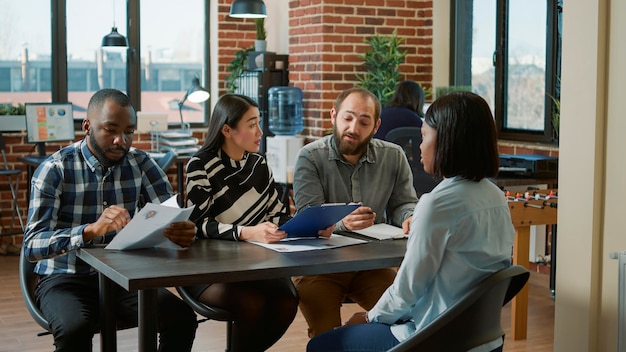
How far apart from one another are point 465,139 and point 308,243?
87 cm

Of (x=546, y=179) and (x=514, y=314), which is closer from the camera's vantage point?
(x=514, y=314)

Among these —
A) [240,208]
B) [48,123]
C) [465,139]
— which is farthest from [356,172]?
[48,123]

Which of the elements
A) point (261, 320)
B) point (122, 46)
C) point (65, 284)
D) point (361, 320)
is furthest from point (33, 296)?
point (122, 46)

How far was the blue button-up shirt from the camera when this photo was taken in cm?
301

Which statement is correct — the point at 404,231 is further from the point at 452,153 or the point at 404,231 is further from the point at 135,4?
the point at 135,4

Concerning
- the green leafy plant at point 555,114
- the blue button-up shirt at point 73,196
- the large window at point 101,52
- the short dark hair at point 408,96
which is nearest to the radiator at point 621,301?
the blue button-up shirt at point 73,196

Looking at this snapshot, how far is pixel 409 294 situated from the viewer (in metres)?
2.43

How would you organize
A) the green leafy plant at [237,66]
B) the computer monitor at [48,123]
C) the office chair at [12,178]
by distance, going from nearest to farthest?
the office chair at [12,178] → the computer monitor at [48,123] → the green leafy plant at [237,66]

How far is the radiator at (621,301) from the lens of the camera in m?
3.32

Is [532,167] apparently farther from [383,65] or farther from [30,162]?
[30,162]

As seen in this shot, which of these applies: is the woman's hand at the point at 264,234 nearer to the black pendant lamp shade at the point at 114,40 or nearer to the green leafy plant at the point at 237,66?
the black pendant lamp shade at the point at 114,40

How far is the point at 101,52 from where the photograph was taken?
7680 millimetres

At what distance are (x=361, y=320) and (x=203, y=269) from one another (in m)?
0.62

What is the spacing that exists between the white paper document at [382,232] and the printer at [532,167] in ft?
7.11
